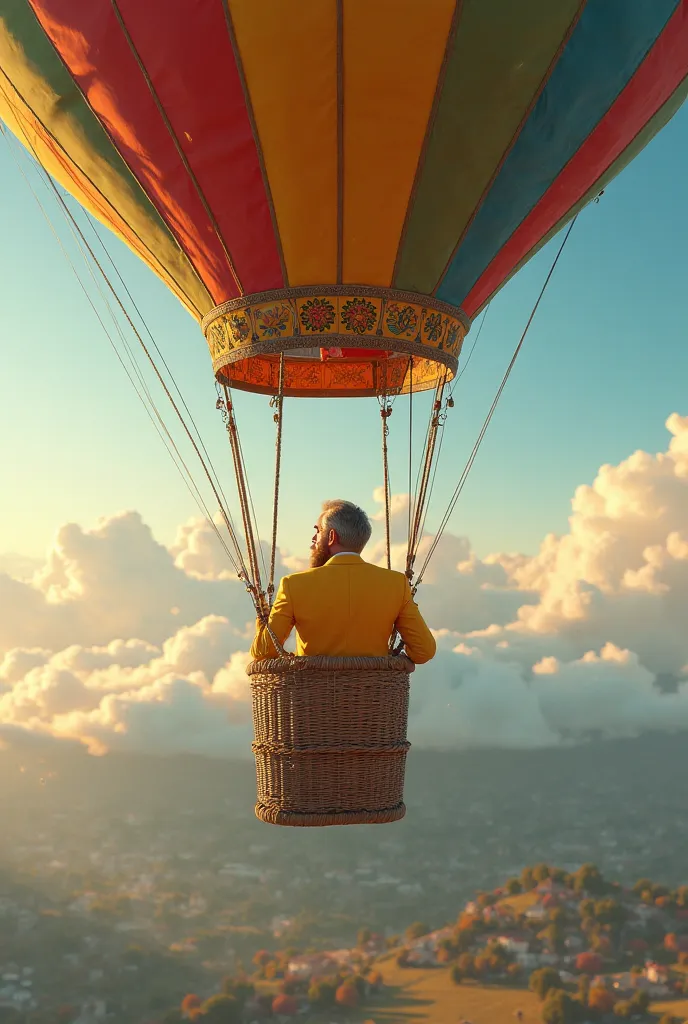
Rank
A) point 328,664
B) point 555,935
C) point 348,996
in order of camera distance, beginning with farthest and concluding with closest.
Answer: point 348,996 < point 555,935 < point 328,664

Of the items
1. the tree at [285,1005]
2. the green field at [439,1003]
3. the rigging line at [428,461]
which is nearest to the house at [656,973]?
the green field at [439,1003]

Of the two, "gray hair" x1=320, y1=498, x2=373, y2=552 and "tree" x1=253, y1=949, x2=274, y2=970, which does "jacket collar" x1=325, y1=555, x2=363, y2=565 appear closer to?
"gray hair" x1=320, y1=498, x2=373, y2=552

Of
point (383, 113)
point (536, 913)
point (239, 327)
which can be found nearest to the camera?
point (383, 113)

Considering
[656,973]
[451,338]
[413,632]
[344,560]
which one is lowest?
[656,973]

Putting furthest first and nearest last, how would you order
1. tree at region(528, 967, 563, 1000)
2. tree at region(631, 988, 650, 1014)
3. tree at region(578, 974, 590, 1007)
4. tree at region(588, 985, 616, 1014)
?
tree at region(528, 967, 563, 1000)
tree at region(631, 988, 650, 1014)
tree at region(578, 974, 590, 1007)
tree at region(588, 985, 616, 1014)

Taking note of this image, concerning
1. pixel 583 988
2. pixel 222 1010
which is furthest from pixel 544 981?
pixel 222 1010

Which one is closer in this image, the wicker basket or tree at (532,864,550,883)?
the wicker basket

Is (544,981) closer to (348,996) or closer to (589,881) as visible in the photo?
(589,881)

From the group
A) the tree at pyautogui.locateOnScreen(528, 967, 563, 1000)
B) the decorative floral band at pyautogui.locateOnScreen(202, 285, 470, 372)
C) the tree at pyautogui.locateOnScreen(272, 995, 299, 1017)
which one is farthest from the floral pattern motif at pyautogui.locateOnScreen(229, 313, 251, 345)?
the tree at pyautogui.locateOnScreen(272, 995, 299, 1017)

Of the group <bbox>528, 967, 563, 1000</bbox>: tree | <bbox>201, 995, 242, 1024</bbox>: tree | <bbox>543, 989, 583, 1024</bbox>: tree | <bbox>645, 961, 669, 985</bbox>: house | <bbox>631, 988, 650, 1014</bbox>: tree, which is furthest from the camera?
<bbox>201, 995, 242, 1024</bbox>: tree
